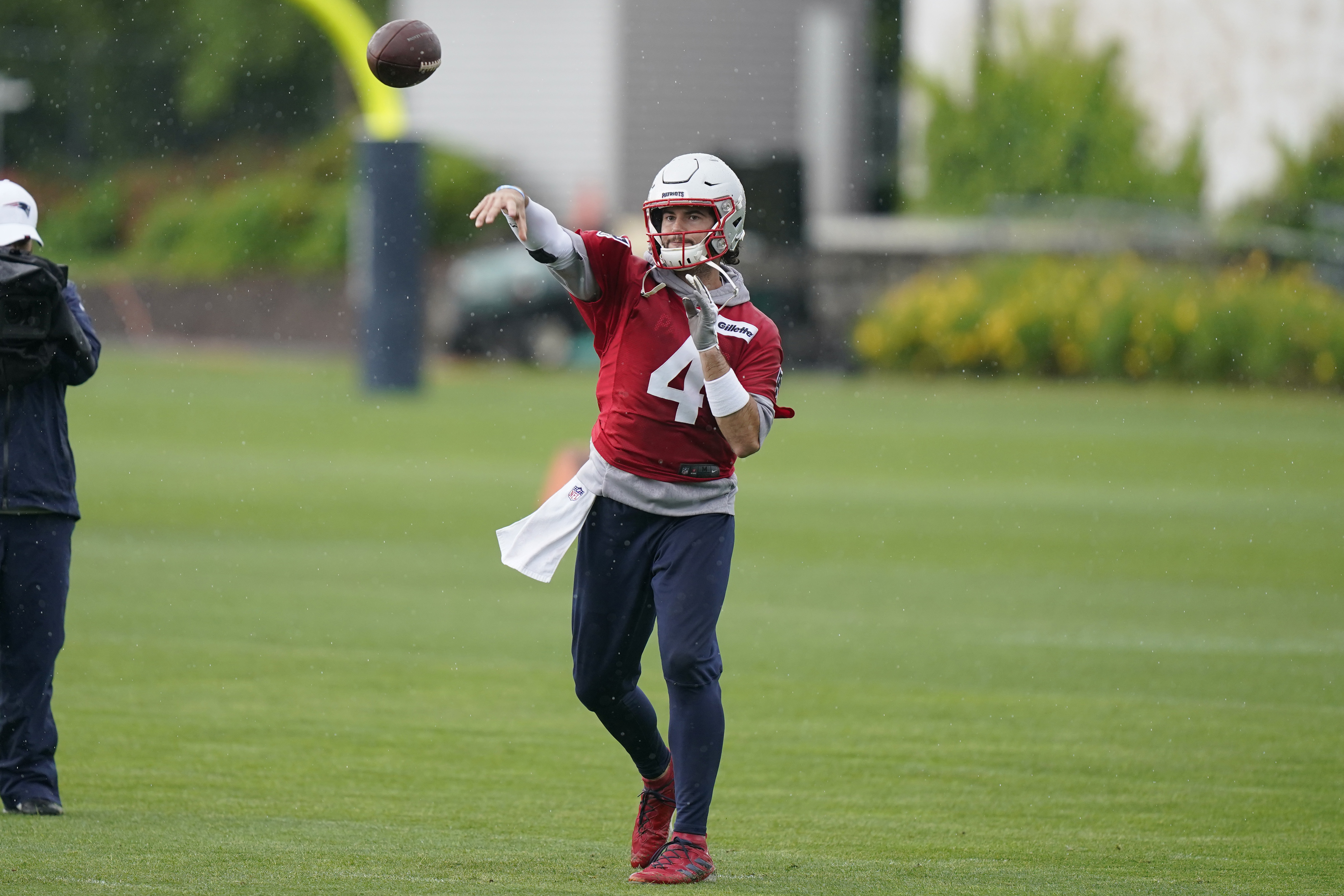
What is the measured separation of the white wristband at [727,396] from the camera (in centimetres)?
565

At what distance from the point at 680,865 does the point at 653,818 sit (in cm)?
36

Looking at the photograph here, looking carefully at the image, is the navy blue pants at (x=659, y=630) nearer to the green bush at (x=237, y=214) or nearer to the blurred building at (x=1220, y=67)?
the blurred building at (x=1220, y=67)

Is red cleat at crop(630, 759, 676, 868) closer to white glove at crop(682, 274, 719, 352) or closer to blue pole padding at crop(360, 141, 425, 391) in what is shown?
white glove at crop(682, 274, 719, 352)

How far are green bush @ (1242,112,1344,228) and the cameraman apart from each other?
3020 cm

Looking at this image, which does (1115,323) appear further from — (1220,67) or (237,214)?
(237,214)

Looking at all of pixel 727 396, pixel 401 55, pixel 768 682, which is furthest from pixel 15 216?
pixel 768 682

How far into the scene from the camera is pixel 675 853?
5.76 metres

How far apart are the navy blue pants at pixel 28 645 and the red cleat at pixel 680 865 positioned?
2.15 metres

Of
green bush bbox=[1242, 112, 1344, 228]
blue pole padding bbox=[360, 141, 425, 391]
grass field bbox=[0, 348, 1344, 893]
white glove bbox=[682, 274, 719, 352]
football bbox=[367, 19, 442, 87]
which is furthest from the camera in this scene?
green bush bbox=[1242, 112, 1344, 228]

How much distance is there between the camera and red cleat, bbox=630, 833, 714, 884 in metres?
5.71

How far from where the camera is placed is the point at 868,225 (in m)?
35.4

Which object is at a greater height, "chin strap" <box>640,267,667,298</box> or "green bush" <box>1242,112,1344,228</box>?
"chin strap" <box>640,267,667,298</box>

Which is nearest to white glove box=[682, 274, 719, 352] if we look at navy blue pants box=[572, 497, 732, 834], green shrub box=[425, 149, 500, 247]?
navy blue pants box=[572, 497, 732, 834]

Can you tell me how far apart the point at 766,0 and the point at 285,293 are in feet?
38.9
